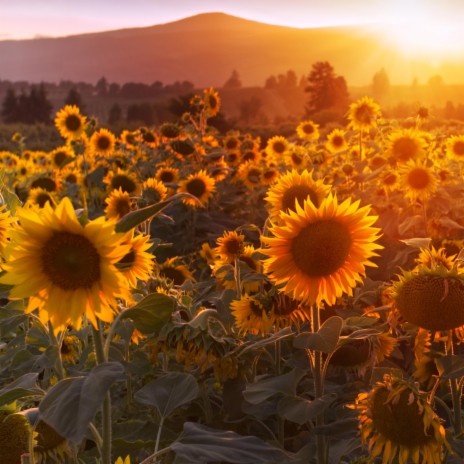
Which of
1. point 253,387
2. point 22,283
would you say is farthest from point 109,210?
point 22,283

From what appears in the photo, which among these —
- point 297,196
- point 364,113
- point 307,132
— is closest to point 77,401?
point 297,196

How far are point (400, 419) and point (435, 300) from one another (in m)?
0.42

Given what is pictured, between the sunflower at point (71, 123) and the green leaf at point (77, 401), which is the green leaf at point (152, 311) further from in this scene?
the sunflower at point (71, 123)

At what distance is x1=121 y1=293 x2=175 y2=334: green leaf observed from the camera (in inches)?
59.4

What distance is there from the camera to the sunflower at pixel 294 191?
9.88ft

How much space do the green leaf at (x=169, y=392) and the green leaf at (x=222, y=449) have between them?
1.10ft

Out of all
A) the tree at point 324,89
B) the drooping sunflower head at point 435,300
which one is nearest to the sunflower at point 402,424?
the drooping sunflower head at point 435,300

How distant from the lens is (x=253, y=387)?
2.12 meters

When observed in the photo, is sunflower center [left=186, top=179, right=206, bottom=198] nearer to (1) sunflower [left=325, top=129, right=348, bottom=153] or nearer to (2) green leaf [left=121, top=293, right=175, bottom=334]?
(1) sunflower [left=325, top=129, right=348, bottom=153]

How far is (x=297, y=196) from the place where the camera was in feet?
9.95

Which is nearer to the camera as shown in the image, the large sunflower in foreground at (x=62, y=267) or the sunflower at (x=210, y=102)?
the large sunflower in foreground at (x=62, y=267)

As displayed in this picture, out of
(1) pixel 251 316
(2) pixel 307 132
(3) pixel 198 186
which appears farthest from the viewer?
(2) pixel 307 132

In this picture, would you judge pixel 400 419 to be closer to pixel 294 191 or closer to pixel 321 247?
pixel 321 247

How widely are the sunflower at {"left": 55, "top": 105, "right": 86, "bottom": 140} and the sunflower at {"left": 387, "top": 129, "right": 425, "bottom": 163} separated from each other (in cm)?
505
